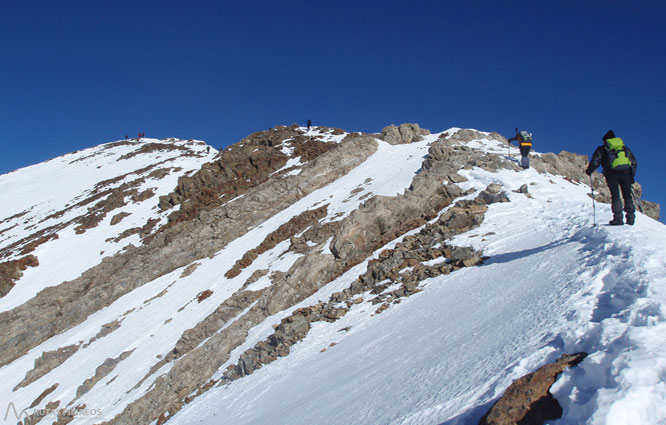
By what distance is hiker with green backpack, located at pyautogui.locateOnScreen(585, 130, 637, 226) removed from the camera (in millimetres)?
10008

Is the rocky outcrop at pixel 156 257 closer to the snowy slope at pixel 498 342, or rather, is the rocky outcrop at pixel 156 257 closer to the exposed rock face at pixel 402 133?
the exposed rock face at pixel 402 133

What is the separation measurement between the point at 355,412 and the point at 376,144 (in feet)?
114

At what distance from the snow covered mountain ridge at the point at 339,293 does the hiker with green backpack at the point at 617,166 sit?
88cm

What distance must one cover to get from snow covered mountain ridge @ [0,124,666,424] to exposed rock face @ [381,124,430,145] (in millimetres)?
210

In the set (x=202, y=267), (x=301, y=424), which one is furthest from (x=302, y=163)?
(x=301, y=424)

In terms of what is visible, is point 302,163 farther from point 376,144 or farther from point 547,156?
point 547,156

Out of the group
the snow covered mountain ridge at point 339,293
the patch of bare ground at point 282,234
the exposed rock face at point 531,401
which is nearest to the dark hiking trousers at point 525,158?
the snow covered mountain ridge at point 339,293

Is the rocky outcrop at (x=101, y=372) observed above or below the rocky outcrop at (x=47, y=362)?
below

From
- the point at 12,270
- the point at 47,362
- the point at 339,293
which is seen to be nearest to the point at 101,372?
the point at 47,362

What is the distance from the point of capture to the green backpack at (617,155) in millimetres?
9961

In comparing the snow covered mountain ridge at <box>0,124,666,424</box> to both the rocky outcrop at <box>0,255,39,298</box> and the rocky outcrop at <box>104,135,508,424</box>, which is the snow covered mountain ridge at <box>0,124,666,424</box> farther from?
the rocky outcrop at <box>0,255,39,298</box>

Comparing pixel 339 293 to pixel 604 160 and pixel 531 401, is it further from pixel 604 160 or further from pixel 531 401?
pixel 531 401

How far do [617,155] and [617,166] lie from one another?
28 cm

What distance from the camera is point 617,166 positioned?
1000 cm
